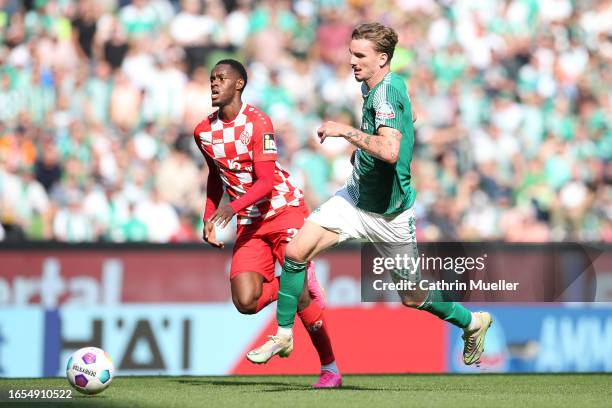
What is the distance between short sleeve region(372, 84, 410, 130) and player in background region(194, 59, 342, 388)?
115cm

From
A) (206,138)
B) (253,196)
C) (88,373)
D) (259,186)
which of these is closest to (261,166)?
(259,186)

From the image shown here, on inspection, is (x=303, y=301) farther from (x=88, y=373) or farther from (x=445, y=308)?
(x=88, y=373)

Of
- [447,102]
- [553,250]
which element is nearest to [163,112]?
[447,102]

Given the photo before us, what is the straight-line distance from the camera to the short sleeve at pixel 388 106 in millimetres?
8414

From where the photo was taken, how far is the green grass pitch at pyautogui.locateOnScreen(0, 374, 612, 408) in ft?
27.2

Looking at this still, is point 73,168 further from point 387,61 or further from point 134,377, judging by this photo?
point 387,61

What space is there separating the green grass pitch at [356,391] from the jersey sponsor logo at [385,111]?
1841mm

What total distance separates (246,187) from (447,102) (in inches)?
302

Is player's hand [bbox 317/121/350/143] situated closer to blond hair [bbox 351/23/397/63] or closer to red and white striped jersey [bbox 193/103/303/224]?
Answer: blond hair [bbox 351/23/397/63]

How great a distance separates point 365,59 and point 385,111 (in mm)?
453

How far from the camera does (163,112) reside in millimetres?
16062

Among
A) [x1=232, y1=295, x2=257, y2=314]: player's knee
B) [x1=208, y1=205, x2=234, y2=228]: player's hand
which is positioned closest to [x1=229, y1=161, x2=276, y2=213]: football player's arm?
[x1=208, y1=205, x2=234, y2=228]: player's hand

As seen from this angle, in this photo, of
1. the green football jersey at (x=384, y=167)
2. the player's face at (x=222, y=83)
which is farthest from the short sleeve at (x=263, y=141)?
the green football jersey at (x=384, y=167)

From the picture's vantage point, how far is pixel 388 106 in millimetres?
8453
